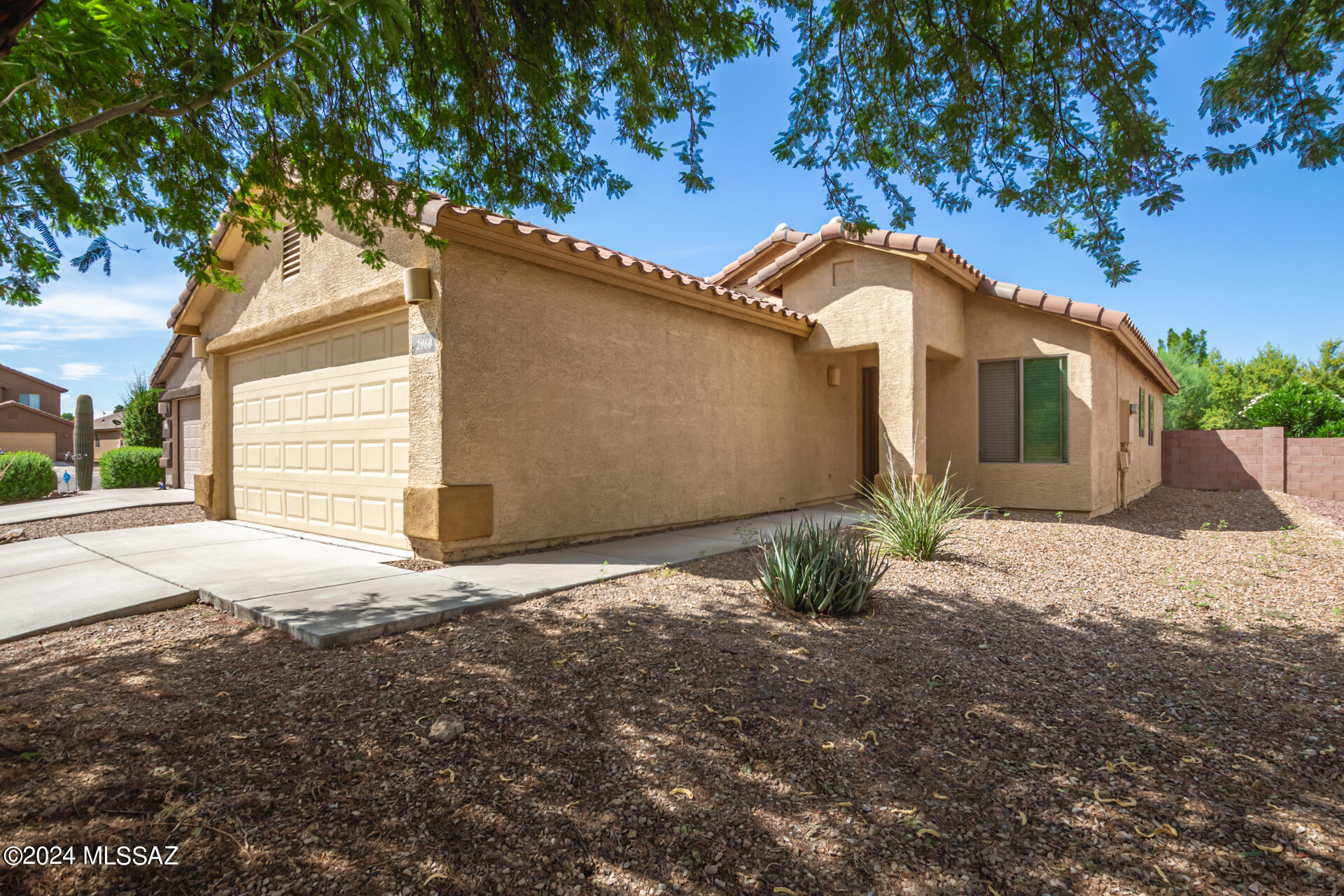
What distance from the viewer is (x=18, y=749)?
8.91 ft

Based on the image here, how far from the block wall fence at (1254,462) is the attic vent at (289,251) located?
1997 cm

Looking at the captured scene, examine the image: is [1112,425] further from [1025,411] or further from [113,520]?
A: [113,520]

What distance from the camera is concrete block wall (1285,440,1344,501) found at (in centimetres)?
1428

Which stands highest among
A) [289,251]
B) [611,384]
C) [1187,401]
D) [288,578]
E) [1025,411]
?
[289,251]

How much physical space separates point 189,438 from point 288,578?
1182cm

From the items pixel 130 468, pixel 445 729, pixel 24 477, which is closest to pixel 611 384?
pixel 445 729

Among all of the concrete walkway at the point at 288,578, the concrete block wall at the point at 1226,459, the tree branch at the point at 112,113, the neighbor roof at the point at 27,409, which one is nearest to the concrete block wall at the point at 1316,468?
the concrete block wall at the point at 1226,459

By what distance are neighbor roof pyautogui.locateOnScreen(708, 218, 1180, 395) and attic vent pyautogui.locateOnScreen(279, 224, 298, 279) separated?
7.16 metres

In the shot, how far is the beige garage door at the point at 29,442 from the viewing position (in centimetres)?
3559

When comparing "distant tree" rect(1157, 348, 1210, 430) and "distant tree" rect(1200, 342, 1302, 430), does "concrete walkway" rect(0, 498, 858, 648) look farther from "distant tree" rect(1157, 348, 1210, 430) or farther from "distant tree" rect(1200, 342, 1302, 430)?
"distant tree" rect(1200, 342, 1302, 430)

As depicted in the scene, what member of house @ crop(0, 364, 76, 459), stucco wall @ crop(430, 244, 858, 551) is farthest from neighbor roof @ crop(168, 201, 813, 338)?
house @ crop(0, 364, 76, 459)

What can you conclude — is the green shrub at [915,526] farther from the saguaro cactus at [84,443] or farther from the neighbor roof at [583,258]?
the saguaro cactus at [84,443]

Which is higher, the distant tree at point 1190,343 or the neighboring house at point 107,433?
the distant tree at point 1190,343

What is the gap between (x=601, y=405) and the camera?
301 inches
